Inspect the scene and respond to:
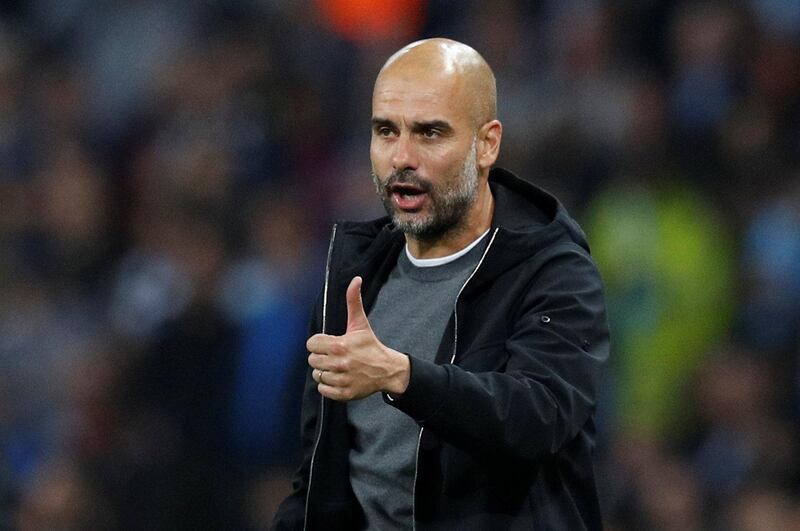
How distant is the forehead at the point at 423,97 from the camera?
9.95 ft

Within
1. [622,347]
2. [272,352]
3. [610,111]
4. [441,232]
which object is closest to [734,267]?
[622,347]

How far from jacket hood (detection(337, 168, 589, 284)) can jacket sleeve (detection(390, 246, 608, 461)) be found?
0.06 metres

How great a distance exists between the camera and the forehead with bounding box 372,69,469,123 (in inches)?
119

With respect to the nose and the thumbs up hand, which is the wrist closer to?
the thumbs up hand

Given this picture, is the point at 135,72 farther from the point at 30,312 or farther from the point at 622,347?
the point at 622,347

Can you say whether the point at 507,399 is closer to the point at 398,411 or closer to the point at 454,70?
the point at 398,411

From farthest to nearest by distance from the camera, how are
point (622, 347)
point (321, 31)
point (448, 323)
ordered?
point (321, 31) → point (622, 347) → point (448, 323)

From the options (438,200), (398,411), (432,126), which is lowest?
(398,411)

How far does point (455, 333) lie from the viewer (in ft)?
9.74

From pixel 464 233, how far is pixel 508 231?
0.13m

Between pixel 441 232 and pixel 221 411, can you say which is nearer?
pixel 441 232

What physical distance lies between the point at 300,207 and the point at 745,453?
2067 millimetres

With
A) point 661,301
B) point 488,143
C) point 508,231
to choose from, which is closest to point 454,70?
point 488,143

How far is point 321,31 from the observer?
24.5ft
